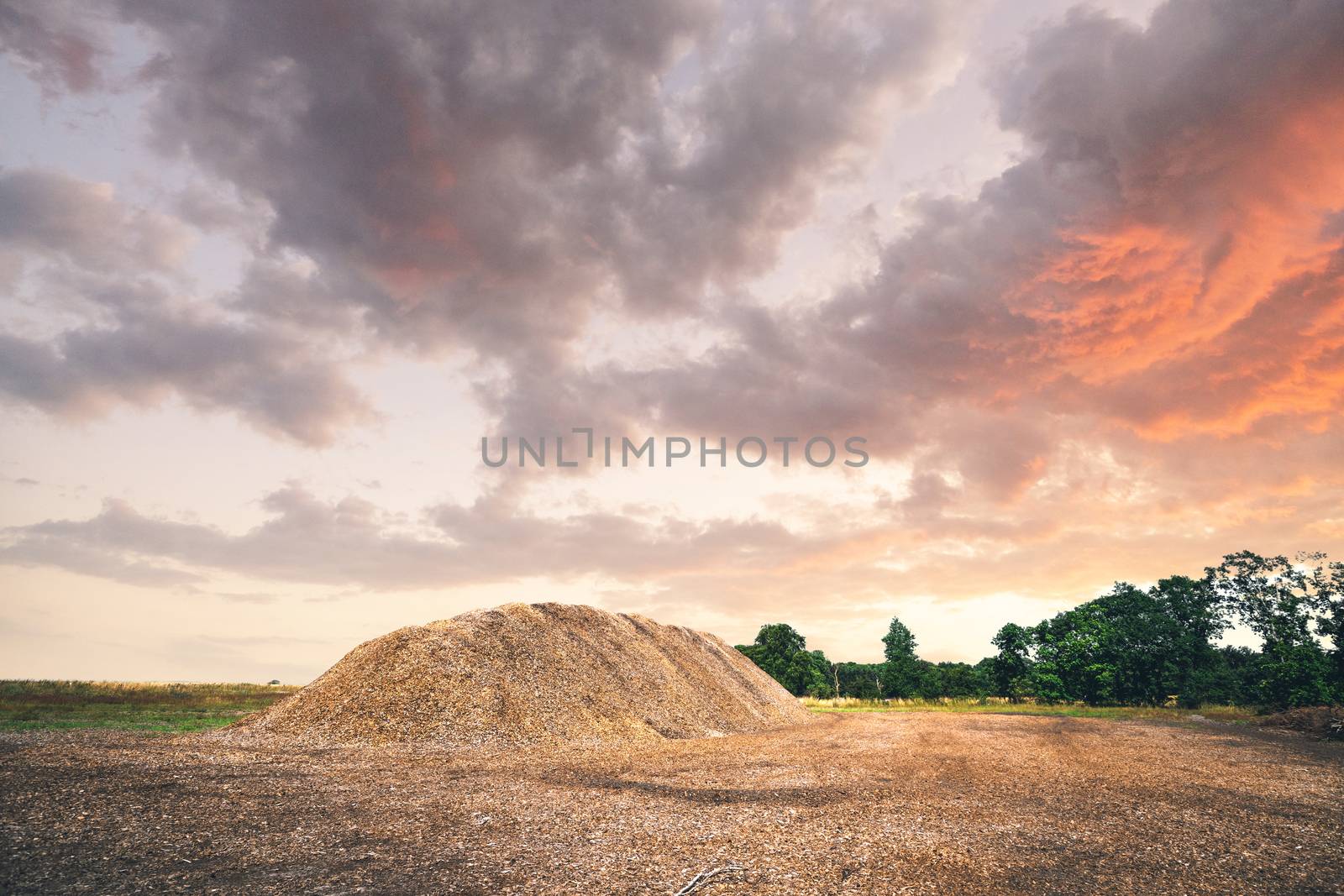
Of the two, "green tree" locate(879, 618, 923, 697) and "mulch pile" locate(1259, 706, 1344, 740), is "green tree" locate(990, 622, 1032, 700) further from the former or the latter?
"mulch pile" locate(1259, 706, 1344, 740)

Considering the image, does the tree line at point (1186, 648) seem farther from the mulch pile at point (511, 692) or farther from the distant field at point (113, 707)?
the distant field at point (113, 707)

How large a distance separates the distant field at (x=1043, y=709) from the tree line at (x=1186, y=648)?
12.6 ft

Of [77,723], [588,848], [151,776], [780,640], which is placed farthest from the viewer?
[780,640]

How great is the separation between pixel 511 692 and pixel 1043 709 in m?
51.9

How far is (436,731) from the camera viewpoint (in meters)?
22.4

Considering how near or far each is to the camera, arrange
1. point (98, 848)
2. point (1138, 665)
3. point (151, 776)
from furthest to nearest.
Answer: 1. point (1138, 665)
2. point (151, 776)
3. point (98, 848)

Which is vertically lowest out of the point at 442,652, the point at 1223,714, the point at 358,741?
the point at 1223,714

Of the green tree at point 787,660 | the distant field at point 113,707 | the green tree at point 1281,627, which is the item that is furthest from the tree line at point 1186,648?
the distant field at point 113,707

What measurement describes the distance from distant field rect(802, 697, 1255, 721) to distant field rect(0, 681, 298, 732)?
46603mm

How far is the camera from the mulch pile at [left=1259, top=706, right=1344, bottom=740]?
29328mm

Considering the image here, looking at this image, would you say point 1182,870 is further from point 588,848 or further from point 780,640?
point 780,640

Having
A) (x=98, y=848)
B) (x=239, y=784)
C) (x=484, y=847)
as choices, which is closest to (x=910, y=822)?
(x=484, y=847)

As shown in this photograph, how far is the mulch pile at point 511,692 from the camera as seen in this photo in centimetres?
2275

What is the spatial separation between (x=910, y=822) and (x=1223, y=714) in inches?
1943
